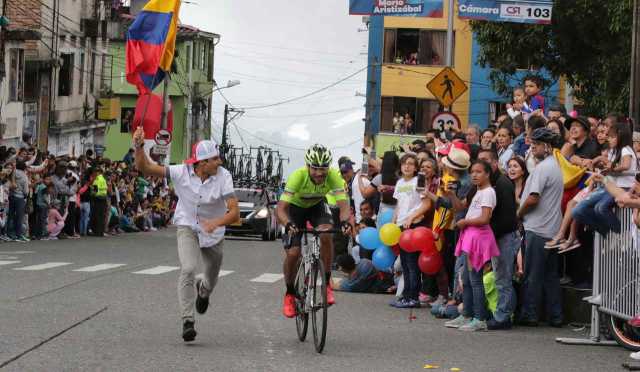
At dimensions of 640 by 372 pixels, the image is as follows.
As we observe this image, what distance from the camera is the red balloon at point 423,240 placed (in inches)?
682

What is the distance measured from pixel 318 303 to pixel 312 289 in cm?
16

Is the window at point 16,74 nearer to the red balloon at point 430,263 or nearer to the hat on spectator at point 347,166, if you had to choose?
the hat on spectator at point 347,166

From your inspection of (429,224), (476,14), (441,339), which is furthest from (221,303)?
(476,14)

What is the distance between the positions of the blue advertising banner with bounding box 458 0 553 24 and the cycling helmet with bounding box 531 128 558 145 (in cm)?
1391

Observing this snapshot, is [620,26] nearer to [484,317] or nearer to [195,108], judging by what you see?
[484,317]

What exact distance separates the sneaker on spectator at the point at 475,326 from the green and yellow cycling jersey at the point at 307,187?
227 cm

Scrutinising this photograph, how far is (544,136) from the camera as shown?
601 inches

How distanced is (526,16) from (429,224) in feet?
A: 39.9

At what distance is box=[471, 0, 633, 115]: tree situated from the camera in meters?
33.8

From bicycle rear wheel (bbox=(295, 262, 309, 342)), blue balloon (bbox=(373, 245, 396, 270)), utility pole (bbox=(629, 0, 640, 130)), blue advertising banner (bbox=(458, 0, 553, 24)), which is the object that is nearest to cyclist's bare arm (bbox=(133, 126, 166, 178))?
bicycle rear wheel (bbox=(295, 262, 309, 342))

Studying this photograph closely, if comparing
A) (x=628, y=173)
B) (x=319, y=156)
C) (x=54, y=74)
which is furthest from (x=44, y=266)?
(x=54, y=74)

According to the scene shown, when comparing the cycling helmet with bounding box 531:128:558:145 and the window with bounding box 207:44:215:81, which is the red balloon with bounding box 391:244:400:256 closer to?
the cycling helmet with bounding box 531:128:558:145

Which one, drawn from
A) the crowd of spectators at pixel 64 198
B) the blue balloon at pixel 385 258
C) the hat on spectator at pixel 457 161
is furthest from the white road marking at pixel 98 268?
the hat on spectator at pixel 457 161

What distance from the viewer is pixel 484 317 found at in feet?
49.2
